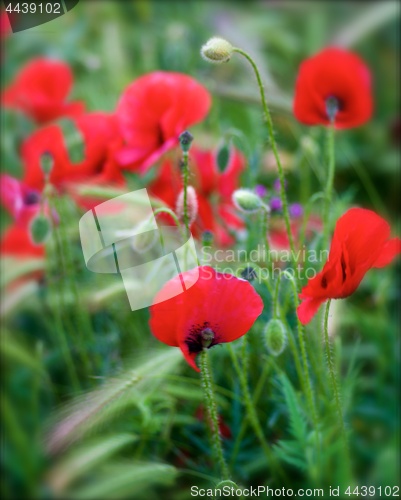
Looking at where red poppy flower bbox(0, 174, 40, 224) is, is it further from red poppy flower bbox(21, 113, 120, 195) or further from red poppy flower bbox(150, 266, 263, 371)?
red poppy flower bbox(150, 266, 263, 371)

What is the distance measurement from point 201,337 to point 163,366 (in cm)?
12

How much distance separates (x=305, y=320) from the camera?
0.58m

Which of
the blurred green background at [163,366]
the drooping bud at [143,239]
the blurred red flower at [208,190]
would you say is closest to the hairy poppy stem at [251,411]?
the blurred green background at [163,366]

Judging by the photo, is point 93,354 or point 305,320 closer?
point 305,320

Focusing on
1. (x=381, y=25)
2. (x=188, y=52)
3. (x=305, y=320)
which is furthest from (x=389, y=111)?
(x=305, y=320)

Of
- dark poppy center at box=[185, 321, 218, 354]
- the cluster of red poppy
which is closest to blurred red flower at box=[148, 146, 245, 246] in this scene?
the cluster of red poppy

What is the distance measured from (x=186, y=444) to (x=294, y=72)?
1325 mm

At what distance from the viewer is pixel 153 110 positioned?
0.88m

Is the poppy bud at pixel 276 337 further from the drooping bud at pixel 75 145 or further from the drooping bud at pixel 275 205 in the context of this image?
the drooping bud at pixel 75 145

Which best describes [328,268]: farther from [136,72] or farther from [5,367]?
[136,72]

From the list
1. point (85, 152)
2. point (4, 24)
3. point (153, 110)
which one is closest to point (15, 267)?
point (85, 152)

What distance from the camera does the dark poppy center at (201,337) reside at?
0.62 m

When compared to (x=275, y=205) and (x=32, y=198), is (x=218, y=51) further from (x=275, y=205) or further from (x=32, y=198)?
(x=32, y=198)

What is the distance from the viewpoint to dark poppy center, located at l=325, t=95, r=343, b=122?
0.79 m
